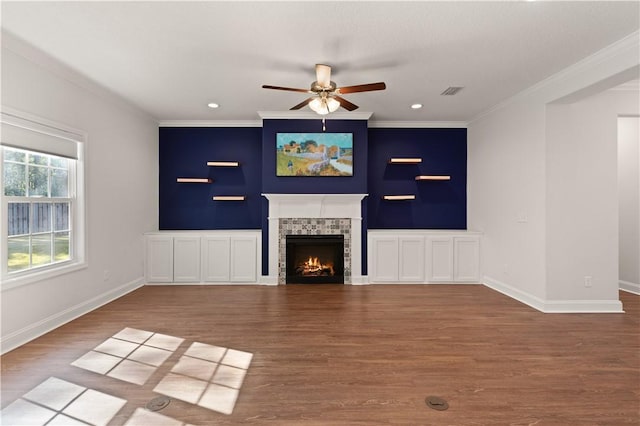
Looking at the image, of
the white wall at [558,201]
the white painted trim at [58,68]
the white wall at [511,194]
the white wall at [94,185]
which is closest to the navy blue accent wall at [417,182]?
the white wall at [511,194]

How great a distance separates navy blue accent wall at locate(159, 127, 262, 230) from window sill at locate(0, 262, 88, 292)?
79.7 inches

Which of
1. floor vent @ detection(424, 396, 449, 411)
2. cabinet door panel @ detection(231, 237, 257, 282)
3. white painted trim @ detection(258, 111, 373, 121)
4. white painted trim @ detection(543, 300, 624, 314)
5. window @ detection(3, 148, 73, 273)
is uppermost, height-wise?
white painted trim @ detection(258, 111, 373, 121)

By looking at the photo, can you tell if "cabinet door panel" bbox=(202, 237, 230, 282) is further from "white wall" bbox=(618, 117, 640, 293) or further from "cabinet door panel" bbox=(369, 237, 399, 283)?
"white wall" bbox=(618, 117, 640, 293)

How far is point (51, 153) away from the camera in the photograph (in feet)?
10.6

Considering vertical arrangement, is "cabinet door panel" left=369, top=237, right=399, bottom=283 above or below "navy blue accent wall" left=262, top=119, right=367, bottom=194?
below

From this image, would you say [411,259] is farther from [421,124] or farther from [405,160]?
[421,124]

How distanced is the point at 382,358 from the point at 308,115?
3759 mm

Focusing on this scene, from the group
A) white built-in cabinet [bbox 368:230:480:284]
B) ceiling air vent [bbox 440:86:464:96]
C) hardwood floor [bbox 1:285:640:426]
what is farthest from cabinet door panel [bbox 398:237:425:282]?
ceiling air vent [bbox 440:86:464:96]

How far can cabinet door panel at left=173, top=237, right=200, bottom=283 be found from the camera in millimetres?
5066

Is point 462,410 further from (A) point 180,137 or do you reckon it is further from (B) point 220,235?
(A) point 180,137

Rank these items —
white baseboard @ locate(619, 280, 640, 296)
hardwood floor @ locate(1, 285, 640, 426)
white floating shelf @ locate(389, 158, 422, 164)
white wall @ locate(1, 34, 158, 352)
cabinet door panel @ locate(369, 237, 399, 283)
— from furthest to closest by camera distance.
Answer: white floating shelf @ locate(389, 158, 422, 164) < cabinet door panel @ locate(369, 237, 399, 283) < white baseboard @ locate(619, 280, 640, 296) < white wall @ locate(1, 34, 158, 352) < hardwood floor @ locate(1, 285, 640, 426)

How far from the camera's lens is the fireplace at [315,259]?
5.18m

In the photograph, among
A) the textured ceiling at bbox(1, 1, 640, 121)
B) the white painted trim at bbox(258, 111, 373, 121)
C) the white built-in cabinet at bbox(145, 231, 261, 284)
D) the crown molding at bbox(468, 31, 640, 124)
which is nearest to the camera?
the textured ceiling at bbox(1, 1, 640, 121)

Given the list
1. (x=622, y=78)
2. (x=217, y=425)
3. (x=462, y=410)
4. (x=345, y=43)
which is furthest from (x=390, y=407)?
(x=622, y=78)
